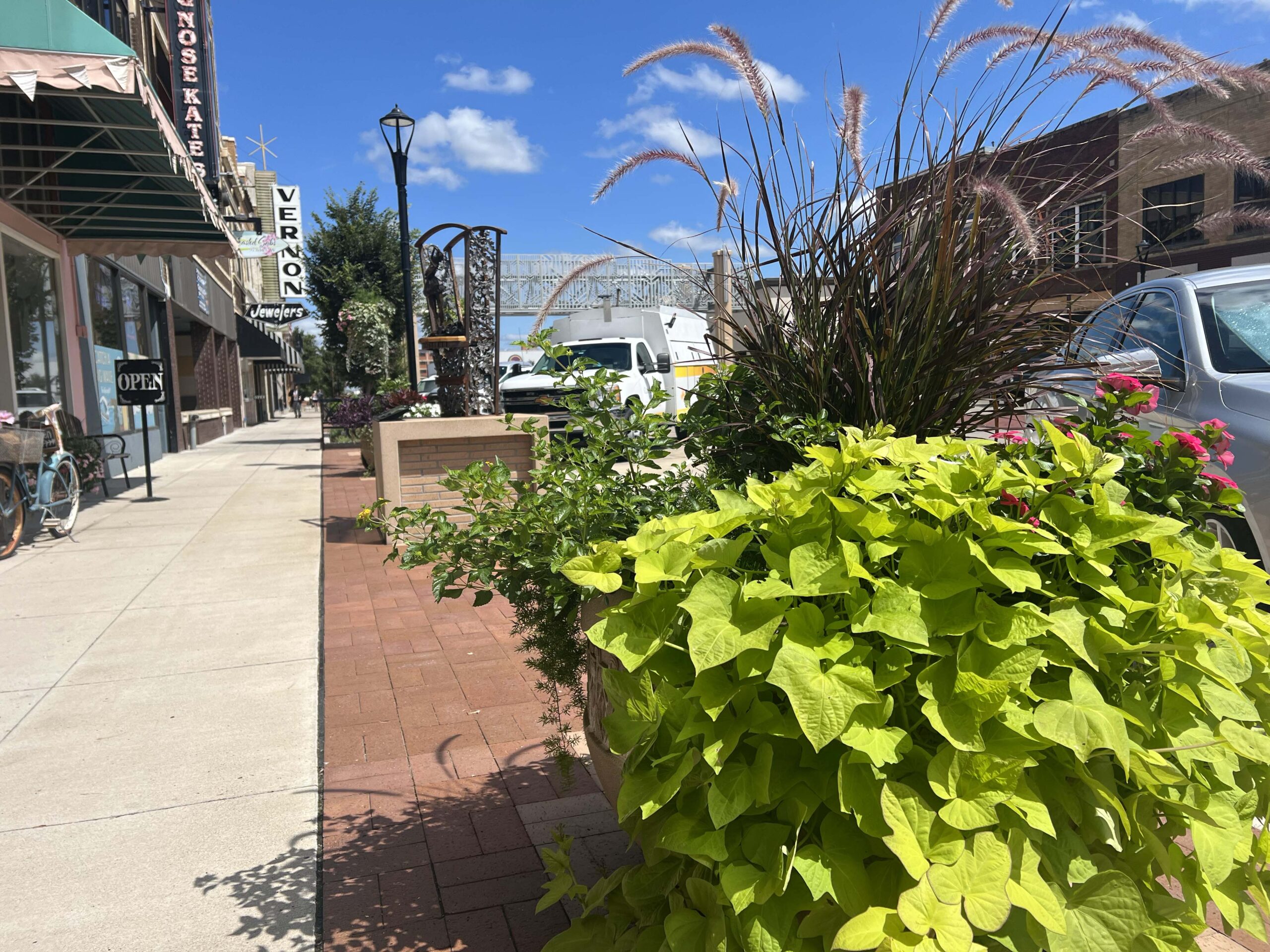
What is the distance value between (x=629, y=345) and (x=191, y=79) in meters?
9.99

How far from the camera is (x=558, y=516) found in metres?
2.29

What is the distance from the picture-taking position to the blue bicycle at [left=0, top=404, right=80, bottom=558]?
25.6ft

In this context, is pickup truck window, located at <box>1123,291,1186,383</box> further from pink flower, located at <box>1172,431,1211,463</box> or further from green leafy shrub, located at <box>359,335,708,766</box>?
green leafy shrub, located at <box>359,335,708,766</box>

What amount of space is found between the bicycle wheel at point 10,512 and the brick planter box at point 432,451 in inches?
120

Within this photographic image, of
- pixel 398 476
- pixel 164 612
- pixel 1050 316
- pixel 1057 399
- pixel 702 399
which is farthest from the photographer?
pixel 398 476

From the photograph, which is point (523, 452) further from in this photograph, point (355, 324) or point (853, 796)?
point (355, 324)

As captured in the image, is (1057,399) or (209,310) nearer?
(1057,399)

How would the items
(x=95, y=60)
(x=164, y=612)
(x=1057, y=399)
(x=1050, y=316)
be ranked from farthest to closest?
(x=95, y=60)
(x=164, y=612)
(x=1057, y=399)
(x=1050, y=316)

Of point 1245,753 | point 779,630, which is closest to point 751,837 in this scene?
point 779,630

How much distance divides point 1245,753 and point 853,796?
2.30 ft

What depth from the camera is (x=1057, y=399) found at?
3.12 m

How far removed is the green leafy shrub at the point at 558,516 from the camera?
231 centimetres

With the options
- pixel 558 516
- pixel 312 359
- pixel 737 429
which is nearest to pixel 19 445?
pixel 558 516

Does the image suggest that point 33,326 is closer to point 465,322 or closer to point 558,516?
point 465,322
